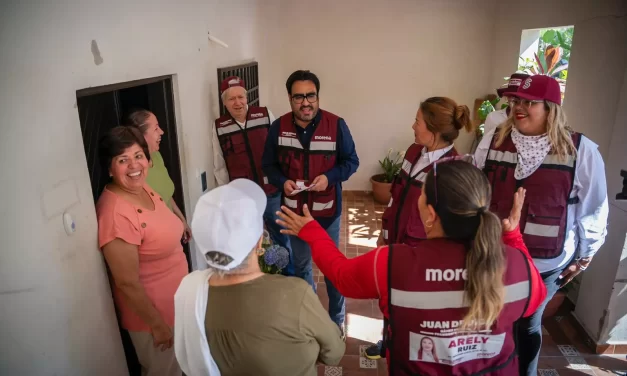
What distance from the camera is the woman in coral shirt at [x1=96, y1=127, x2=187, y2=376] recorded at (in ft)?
5.27

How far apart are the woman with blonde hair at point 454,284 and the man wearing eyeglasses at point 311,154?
127 cm

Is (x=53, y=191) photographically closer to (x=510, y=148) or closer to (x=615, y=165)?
(x=510, y=148)

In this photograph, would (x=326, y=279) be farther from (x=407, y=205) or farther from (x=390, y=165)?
(x=390, y=165)

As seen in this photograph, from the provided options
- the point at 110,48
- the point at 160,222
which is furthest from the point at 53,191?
the point at 110,48

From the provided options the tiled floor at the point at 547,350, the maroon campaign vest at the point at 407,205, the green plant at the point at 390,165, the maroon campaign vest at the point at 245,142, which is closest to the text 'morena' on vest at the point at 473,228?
the maroon campaign vest at the point at 407,205

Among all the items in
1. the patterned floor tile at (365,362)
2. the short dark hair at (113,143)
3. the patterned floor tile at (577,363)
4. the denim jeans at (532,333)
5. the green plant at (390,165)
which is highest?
the short dark hair at (113,143)

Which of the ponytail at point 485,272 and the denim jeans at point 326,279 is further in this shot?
the denim jeans at point 326,279

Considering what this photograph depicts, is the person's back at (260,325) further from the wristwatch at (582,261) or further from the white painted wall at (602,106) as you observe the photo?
the white painted wall at (602,106)

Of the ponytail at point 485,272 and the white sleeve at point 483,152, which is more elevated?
the white sleeve at point 483,152

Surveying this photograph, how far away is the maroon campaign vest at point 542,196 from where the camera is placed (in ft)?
6.22

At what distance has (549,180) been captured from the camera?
1898 mm

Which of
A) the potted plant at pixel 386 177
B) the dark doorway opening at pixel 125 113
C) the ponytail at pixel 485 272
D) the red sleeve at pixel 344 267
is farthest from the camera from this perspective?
the potted plant at pixel 386 177

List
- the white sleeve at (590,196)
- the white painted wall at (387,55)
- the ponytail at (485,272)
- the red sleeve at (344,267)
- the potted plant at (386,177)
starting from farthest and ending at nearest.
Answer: the potted plant at (386,177) → the white painted wall at (387,55) → the white sleeve at (590,196) → the red sleeve at (344,267) → the ponytail at (485,272)

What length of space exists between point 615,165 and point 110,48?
299 centimetres
